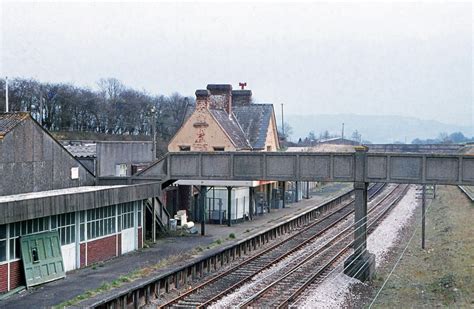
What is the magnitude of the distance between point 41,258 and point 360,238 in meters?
12.3

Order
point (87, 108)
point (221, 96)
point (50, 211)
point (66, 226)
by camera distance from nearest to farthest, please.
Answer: point (50, 211), point (66, 226), point (221, 96), point (87, 108)

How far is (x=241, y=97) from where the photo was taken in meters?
48.0

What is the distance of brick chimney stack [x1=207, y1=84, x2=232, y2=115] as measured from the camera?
44.8m

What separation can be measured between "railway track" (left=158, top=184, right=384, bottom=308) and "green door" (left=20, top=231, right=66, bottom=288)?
5.21 meters

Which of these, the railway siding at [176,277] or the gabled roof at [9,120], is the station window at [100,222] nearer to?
the railway siding at [176,277]

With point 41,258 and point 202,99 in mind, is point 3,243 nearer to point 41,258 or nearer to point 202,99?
point 41,258

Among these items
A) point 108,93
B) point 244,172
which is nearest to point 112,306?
point 244,172

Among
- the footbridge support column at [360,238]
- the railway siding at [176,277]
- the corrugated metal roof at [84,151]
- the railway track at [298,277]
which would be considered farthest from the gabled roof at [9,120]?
the footbridge support column at [360,238]

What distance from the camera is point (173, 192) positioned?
39781 mm

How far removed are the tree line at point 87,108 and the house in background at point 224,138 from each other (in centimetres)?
2138

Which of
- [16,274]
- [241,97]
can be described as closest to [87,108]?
[241,97]

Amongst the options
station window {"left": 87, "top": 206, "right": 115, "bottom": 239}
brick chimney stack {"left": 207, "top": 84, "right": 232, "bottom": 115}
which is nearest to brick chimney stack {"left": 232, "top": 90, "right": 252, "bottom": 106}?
brick chimney stack {"left": 207, "top": 84, "right": 232, "bottom": 115}

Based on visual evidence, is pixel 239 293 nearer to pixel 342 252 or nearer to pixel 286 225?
pixel 342 252

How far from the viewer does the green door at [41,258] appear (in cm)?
2144
